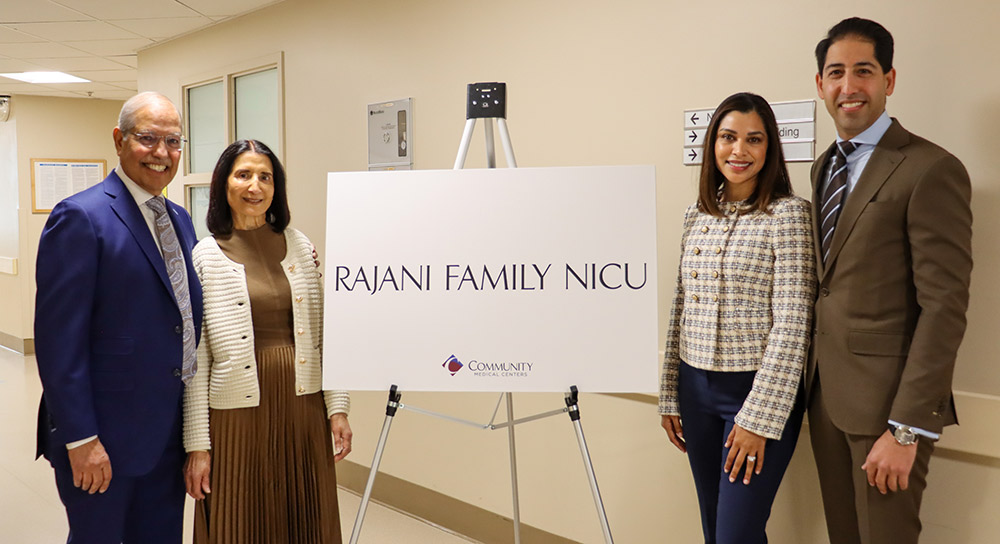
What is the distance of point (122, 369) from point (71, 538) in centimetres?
47

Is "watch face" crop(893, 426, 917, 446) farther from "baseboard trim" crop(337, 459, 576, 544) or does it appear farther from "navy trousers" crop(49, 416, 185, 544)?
"navy trousers" crop(49, 416, 185, 544)

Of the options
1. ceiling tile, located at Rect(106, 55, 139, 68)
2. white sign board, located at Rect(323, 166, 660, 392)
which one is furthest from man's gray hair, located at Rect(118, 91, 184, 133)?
ceiling tile, located at Rect(106, 55, 139, 68)

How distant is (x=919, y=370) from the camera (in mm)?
1727

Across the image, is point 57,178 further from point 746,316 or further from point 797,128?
point 746,316

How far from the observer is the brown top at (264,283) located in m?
2.14

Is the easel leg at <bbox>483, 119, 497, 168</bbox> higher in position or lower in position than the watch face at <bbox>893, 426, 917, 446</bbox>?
higher

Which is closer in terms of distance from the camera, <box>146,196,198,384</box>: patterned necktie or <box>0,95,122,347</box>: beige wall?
<box>146,196,198,384</box>: patterned necktie

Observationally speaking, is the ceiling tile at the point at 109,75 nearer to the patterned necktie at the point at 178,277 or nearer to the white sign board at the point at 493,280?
the patterned necktie at the point at 178,277

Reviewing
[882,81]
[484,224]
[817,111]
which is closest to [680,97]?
[817,111]

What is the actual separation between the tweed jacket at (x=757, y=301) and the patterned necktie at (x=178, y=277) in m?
1.38

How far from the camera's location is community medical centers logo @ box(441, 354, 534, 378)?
1970 mm

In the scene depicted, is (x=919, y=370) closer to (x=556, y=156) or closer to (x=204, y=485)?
(x=556, y=156)

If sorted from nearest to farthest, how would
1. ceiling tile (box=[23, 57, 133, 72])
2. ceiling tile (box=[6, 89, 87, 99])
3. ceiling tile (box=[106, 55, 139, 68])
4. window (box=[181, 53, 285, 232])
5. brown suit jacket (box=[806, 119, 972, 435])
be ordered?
brown suit jacket (box=[806, 119, 972, 435])
window (box=[181, 53, 285, 232])
ceiling tile (box=[106, 55, 139, 68])
ceiling tile (box=[23, 57, 133, 72])
ceiling tile (box=[6, 89, 87, 99])

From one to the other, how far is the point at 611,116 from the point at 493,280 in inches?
43.3
